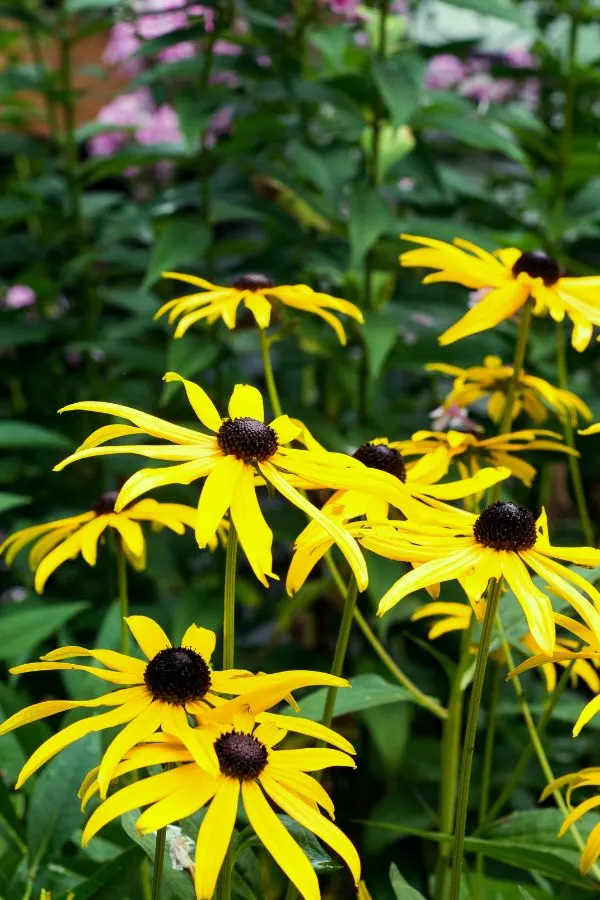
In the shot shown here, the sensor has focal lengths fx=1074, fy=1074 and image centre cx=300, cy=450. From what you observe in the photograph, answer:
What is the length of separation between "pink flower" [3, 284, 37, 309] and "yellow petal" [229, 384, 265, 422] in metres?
0.96

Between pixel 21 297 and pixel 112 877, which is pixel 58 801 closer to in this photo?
pixel 112 877

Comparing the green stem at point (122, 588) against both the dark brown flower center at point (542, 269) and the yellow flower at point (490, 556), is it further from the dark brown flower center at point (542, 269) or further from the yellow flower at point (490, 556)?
the dark brown flower center at point (542, 269)

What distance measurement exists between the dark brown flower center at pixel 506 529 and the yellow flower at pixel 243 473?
3 cm

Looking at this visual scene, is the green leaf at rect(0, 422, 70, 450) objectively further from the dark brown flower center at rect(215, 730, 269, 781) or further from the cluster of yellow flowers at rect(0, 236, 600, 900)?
the dark brown flower center at rect(215, 730, 269, 781)

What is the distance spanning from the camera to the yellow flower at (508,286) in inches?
24.2

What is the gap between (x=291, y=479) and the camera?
0.46m

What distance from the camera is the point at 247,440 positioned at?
17.9 inches

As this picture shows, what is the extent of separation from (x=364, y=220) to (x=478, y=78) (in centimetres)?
90

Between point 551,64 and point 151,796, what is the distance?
112cm

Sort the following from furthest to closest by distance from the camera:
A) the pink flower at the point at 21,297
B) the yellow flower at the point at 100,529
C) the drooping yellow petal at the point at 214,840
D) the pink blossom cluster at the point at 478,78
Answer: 1. the pink blossom cluster at the point at 478,78
2. the pink flower at the point at 21,297
3. the yellow flower at the point at 100,529
4. the drooping yellow petal at the point at 214,840

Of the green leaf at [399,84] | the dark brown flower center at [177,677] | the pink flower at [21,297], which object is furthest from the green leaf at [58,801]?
the pink flower at [21,297]

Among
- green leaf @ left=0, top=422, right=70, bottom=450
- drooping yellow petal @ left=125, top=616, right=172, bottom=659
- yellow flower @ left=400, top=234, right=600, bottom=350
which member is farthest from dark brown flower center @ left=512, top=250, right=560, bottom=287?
green leaf @ left=0, top=422, right=70, bottom=450

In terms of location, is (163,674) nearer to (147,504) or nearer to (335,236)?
(147,504)

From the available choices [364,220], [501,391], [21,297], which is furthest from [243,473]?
[21,297]
